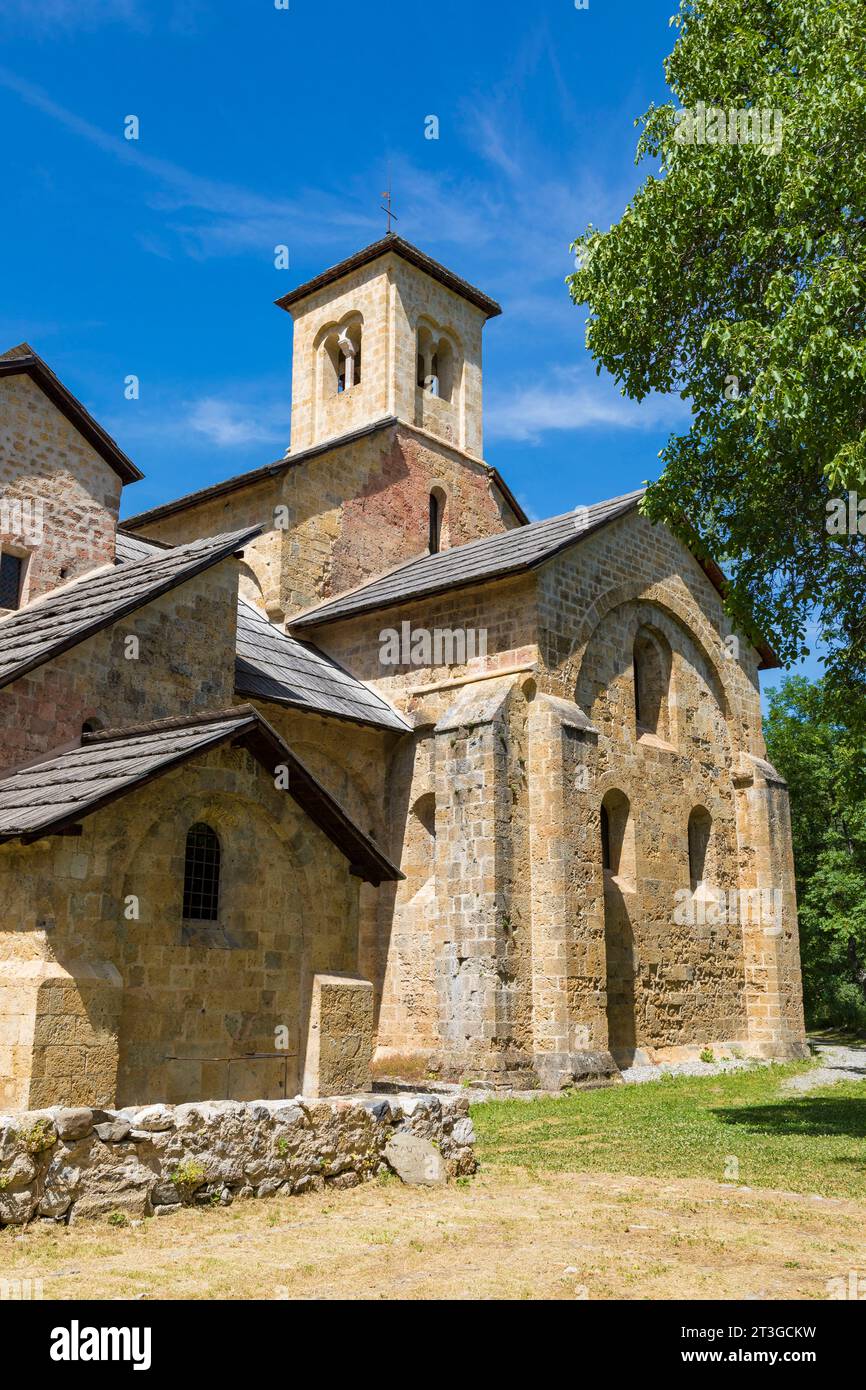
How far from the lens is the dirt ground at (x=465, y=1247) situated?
5.86 meters

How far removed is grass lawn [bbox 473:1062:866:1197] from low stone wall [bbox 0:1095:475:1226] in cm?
133

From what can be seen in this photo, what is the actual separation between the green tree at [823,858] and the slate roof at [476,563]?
9.64 meters

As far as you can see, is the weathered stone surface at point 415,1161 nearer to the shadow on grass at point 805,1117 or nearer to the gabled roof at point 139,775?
the gabled roof at point 139,775

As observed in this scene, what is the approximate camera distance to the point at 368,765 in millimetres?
18172

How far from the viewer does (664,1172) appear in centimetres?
955

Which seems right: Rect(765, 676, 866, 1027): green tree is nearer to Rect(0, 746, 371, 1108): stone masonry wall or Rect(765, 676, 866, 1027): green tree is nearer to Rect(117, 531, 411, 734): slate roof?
Rect(117, 531, 411, 734): slate roof

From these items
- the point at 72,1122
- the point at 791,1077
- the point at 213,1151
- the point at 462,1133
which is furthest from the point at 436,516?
the point at 72,1122

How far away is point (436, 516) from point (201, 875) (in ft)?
51.3

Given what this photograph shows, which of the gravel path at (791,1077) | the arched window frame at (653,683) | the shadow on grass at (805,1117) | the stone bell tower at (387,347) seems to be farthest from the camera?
the stone bell tower at (387,347)

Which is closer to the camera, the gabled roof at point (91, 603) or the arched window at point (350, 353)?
the gabled roof at point (91, 603)

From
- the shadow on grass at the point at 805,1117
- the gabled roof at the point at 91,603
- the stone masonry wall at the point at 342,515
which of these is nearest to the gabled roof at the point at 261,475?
the stone masonry wall at the point at 342,515
